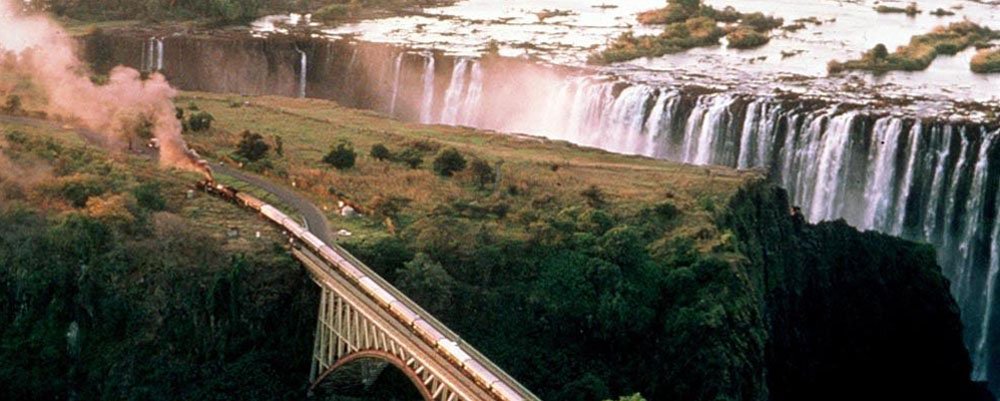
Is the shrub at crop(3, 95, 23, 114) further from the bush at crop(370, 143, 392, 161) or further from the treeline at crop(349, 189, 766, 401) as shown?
the treeline at crop(349, 189, 766, 401)

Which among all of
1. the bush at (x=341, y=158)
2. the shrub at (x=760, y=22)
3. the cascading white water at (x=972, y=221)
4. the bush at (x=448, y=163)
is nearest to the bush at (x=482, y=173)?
the bush at (x=448, y=163)

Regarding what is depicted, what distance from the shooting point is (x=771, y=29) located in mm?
149125

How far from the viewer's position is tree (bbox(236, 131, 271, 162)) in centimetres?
9662

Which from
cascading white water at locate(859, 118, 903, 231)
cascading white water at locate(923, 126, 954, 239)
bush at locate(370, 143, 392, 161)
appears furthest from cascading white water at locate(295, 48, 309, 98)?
cascading white water at locate(923, 126, 954, 239)

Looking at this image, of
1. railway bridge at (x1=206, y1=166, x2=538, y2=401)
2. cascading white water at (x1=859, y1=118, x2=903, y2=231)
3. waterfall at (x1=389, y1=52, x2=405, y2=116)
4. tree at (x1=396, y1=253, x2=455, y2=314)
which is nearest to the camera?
railway bridge at (x1=206, y1=166, x2=538, y2=401)

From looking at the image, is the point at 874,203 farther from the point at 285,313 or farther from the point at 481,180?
the point at 285,313

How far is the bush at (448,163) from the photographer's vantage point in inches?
3740

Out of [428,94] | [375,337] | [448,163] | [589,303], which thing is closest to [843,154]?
[448,163]

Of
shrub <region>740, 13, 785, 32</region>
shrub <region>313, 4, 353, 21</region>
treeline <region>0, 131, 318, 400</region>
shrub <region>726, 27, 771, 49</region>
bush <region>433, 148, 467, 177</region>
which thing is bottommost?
treeline <region>0, 131, 318, 400</region>

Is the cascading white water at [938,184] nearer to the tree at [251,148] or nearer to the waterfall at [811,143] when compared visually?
the waterfall at [811,143]

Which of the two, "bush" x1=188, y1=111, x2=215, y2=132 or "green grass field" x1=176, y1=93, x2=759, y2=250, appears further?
"bush" x1=188, y1=111, x2=215, y2=132

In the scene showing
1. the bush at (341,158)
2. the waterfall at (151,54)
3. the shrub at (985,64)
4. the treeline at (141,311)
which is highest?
the shrub at (985,64)

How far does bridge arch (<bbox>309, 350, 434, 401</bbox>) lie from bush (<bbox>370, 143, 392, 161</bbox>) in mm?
27302

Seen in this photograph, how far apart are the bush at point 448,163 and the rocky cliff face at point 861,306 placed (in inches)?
699
